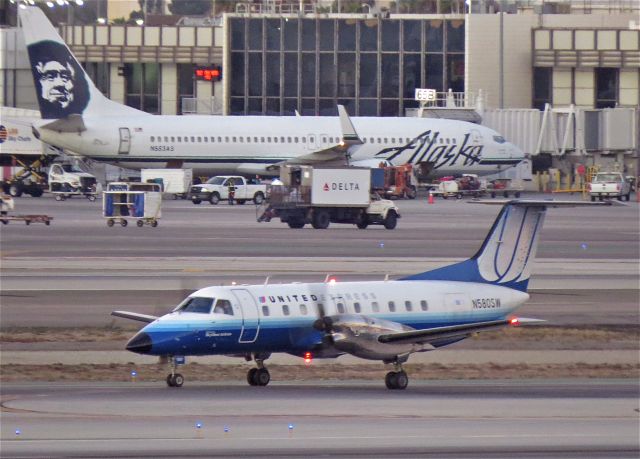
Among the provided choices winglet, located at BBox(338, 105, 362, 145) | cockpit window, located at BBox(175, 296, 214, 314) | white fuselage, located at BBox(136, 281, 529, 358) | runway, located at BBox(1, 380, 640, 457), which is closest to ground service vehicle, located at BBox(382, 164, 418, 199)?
winglet, located at BBox(338, 105, 362, 145)

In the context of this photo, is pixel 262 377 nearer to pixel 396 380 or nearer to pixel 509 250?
pixel 396 380

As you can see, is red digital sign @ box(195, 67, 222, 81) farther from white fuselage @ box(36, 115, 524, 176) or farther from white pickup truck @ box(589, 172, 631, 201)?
white pickup truck @ box(589, 172, 631, 201)

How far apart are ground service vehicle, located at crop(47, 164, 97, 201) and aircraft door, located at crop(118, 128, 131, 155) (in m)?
5.15

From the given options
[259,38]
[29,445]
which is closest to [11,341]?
[29,445]

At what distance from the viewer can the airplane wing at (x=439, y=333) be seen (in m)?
21.5

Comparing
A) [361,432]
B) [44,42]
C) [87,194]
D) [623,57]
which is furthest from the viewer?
[623,57]

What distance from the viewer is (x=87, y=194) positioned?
2975 inches

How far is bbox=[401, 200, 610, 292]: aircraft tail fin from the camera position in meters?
24.6

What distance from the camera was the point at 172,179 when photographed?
71.2 metres

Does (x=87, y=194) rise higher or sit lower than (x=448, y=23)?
lower

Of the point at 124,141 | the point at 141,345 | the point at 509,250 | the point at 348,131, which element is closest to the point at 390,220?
the point at 348,131

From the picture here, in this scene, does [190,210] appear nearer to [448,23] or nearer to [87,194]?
[87,194]

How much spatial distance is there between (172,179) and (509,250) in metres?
47.6

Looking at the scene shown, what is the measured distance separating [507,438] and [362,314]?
595 centimetres
